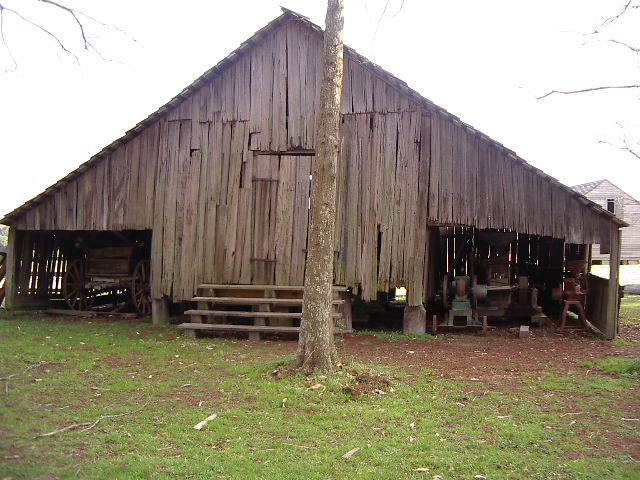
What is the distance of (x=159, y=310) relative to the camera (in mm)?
14273

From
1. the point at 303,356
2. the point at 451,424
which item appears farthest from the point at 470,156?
the point at 451,424

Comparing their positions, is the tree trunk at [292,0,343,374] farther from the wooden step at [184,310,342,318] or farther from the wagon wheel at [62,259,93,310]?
Answer: the wagon wheel at [62,259,93,310]

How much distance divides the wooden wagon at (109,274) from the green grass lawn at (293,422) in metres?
6.28

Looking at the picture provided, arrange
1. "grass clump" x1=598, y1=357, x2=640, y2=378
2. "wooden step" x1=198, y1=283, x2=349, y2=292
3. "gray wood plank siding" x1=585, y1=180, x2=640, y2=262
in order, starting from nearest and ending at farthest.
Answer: "grass clump" x1=598, y1=357, x2=640, y2=378 → "wooden step" x1=198, y1=283, x2=349, y2=292 → "gray wood plank siding" x1=585, y1=180, x2=640, y2=262

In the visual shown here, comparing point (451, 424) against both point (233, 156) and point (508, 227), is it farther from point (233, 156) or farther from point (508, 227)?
point (233, 156)

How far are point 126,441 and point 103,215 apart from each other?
30.8 feet

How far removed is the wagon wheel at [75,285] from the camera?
54.9 feet

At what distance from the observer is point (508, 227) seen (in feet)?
41.1

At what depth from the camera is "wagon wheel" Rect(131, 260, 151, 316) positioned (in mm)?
16203

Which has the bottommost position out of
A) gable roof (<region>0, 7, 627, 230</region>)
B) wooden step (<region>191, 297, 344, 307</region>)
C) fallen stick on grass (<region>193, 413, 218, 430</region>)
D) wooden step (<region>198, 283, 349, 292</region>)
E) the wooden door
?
fallen stick on grass (<region>193, 413, 218, 430</region>)

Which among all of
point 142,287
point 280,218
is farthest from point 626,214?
point 142,287

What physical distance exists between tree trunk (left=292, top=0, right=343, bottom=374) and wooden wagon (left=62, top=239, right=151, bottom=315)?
9260 mm

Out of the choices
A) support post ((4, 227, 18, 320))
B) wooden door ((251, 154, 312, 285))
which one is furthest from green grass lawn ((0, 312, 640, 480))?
support post ((4, 227, 18, 320))

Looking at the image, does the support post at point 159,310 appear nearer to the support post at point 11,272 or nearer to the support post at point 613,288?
the support post at point 11,272
